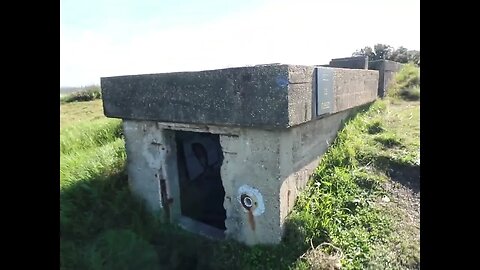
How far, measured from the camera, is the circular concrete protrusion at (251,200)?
11.8 feet

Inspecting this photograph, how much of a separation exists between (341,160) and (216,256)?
7.31 feet

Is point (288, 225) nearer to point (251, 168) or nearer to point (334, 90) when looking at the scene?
point (251, 168)

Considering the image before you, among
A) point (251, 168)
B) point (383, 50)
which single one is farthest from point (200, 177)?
point (383, 50)

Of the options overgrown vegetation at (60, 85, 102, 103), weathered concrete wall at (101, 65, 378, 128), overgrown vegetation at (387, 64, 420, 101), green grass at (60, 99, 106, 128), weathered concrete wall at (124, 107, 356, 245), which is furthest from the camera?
overgrown vegetation at (60, 85, 102, 103)

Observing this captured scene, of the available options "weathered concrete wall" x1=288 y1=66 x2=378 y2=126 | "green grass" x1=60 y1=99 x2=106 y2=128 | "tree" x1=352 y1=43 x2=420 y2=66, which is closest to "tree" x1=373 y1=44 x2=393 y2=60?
"tree" x1=352 y1=43 x2=420 y2=66

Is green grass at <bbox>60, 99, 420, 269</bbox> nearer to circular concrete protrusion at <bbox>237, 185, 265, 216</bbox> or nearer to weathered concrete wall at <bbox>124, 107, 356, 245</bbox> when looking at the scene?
weathered concrete wall at <bbox>124, 107, 356, 245</bbox>

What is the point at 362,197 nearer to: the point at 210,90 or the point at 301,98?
the point at 301,98

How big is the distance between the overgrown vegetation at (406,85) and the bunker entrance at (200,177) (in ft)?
19.2


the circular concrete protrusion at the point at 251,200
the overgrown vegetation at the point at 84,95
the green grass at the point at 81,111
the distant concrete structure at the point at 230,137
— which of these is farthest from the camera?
the overgrown vegetation at the point at 84,95

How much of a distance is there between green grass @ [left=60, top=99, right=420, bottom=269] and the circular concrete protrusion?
0.36 m

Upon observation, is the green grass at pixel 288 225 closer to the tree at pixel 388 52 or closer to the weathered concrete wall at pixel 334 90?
the weathered concrete wall at pixel 334 90

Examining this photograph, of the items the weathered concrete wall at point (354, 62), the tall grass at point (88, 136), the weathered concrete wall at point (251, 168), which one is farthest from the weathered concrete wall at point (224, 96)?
the weathered concrete wall at point (354, 62)

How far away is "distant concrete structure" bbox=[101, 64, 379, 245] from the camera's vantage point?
11.1ft
